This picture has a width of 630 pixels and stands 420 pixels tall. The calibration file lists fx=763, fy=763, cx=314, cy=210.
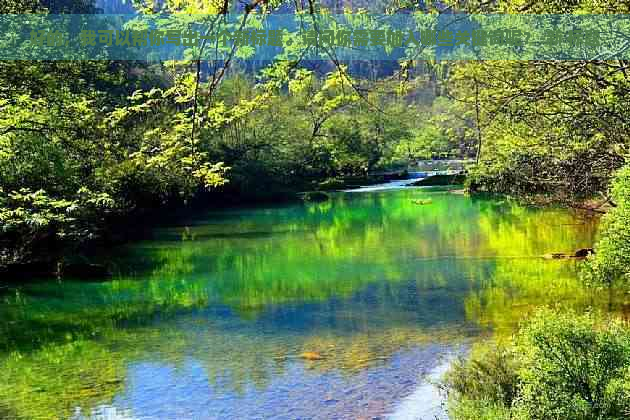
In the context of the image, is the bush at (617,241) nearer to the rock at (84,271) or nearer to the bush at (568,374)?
the bush at (568,374)

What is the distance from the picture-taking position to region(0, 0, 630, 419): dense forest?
5359 mm

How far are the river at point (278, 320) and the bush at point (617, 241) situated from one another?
6.12 ft

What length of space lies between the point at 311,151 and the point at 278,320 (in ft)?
103

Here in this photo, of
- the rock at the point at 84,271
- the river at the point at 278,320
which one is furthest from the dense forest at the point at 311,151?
the river at the point at 278,320

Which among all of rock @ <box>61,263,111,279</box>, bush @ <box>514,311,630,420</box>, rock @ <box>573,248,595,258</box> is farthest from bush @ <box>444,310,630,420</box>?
rock @ <box>61,263,111,279</box>

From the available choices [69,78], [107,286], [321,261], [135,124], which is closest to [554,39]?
[69,78]

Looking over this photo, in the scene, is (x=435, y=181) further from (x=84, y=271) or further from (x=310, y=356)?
(x=310, y=356)

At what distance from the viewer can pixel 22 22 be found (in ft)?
30.6

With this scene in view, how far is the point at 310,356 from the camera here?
35.6 feet

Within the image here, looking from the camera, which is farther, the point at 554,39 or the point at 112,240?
the point at 112,240

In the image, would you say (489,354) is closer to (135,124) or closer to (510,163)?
(510,163)

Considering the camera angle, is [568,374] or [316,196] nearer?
[568,374]

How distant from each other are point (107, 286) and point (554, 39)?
35.0 feet

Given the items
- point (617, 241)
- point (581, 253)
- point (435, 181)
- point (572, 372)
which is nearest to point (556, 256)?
point (581, 253)
